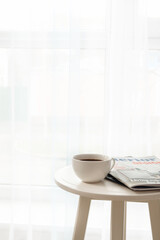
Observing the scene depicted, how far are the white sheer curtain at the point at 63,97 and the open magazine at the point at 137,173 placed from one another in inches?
10.1

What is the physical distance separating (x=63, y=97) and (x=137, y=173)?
53 centimetres

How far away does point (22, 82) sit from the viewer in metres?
1.21

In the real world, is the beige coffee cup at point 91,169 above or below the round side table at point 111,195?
above

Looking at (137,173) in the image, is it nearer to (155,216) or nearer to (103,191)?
(103,191)

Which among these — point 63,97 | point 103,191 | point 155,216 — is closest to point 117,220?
point 103,191

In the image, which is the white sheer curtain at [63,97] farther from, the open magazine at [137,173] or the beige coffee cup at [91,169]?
the beige coffee cup at [91,169]

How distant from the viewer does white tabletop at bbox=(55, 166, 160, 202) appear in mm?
678

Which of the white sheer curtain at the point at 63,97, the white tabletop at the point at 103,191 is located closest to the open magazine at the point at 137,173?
the white tabletop at the point at 103,191

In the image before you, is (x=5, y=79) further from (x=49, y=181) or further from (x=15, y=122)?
(x=49, y=181)

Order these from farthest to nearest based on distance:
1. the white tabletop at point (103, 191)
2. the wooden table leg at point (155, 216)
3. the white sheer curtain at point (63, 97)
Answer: the white sheer curtain at point (63, 97) → the wooden table leg at point (155, 216) → the white tabletop at point (103, 191)

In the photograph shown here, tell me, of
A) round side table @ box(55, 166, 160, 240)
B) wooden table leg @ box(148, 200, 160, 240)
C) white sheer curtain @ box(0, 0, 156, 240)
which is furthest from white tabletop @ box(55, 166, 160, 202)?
white sheer curtain @ box(0, 0, 156, 240)

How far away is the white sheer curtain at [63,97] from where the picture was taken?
115 centimetres

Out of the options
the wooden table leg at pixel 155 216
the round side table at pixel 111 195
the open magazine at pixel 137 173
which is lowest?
the wooden table leg at pixel 155 216

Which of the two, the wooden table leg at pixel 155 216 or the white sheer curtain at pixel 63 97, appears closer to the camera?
the wooden table leg at pixel 155 216
